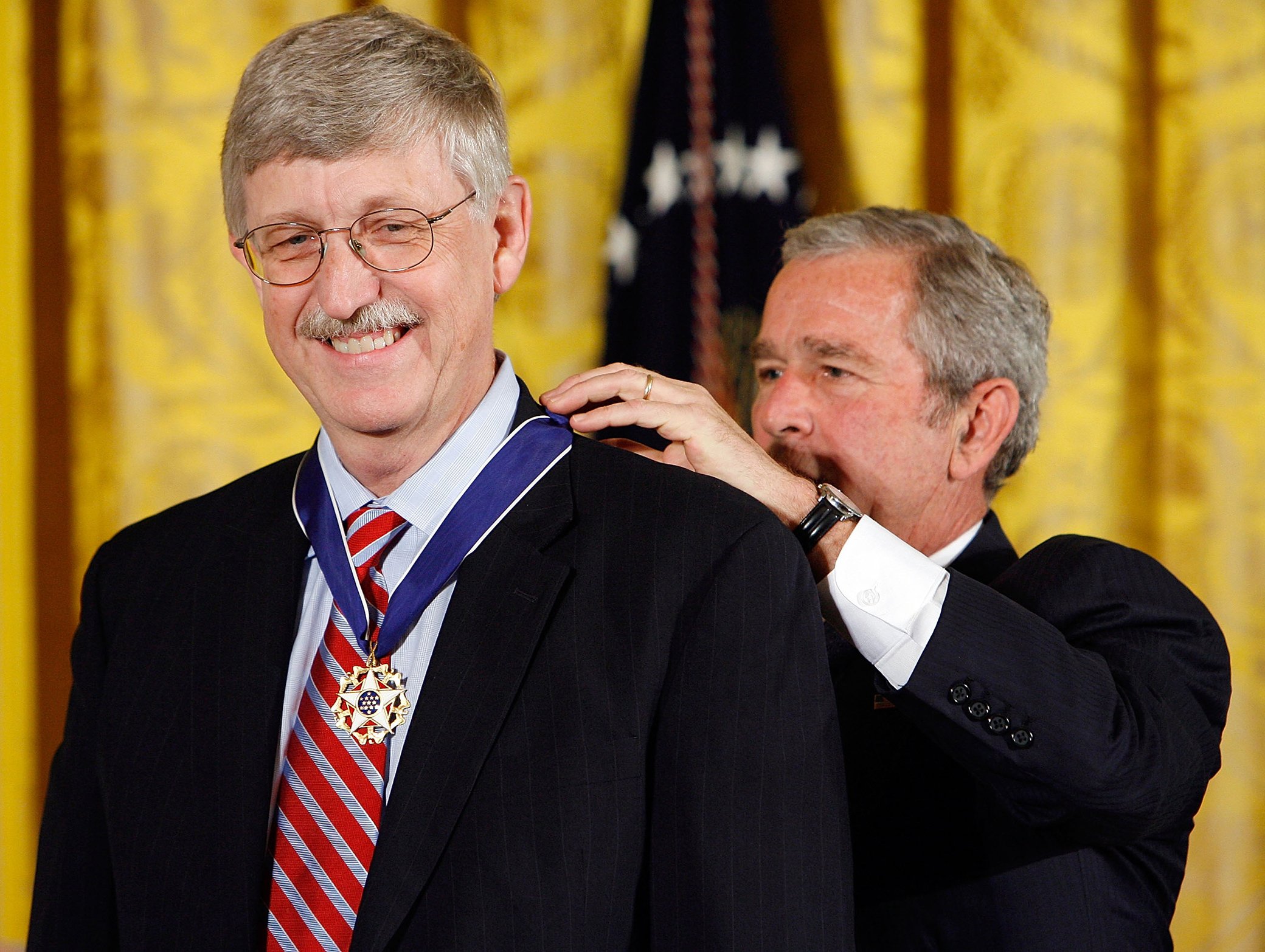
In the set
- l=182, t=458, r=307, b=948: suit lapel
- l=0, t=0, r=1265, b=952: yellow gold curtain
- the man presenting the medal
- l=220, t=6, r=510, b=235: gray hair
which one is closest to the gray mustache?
the man presenting the medal

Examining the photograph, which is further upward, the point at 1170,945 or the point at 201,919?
the point at 201,919

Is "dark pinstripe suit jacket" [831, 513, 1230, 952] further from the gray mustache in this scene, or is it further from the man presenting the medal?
the gray mustache

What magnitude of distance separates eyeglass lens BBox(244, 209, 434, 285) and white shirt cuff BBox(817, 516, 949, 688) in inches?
21.1

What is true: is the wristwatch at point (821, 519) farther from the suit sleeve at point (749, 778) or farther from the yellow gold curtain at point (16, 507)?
the yellow gold curtain at point (16, 507)

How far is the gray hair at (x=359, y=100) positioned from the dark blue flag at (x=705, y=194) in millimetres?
1334

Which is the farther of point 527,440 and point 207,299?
point 207,299

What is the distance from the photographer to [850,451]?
1710 mm

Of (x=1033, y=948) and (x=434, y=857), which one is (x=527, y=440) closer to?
(x=434, y=857)

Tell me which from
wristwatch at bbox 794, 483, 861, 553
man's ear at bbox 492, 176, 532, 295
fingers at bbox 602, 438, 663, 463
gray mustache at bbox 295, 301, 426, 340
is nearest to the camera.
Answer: gray mustache at bbox 295, 301, 426, 340

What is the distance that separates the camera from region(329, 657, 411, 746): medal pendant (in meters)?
1.09

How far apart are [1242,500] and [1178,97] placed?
0.77 metres

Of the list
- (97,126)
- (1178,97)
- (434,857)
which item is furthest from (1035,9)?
(434,857)

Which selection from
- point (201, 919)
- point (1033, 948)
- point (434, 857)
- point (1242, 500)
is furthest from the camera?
point (1242, 500)

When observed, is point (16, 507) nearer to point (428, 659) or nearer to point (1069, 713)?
point (428, 659)
